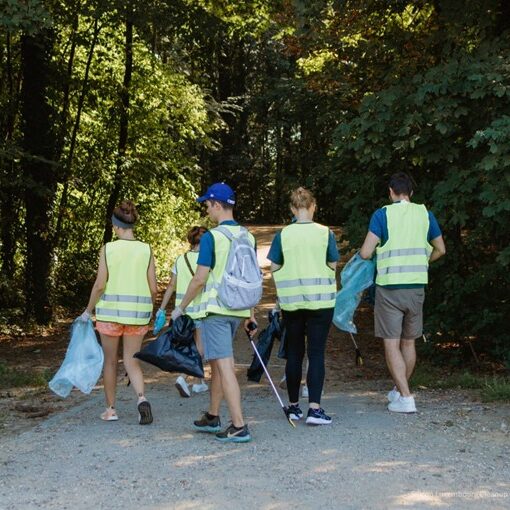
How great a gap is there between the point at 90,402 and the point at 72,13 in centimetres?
834

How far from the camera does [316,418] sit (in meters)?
6.53

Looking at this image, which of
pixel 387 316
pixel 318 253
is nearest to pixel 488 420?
pixel 387 316

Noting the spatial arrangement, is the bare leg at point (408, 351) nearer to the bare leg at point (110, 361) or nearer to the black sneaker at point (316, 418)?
the black sneaker at point (316, 418)

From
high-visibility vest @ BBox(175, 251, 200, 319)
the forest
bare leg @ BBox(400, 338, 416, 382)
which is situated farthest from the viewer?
the forest

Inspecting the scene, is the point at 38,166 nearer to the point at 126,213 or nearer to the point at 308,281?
the point at 126,213

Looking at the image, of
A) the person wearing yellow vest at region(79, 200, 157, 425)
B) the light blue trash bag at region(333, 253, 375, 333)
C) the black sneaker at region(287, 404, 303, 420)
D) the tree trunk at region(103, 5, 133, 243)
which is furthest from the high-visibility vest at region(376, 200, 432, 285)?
the tree trunk at region(103, 5, 133, 243)

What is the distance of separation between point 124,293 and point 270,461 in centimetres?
203

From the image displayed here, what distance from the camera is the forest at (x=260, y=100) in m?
8.84

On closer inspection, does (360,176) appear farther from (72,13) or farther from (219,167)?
(219,167)

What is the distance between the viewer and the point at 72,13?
13.9 meters

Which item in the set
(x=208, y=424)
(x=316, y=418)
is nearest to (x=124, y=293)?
(x=208, y=424)

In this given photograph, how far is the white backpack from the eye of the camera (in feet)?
19.6

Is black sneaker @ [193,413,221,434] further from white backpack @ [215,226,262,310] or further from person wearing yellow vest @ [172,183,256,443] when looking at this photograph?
white backpack @ [215,226,262,310]

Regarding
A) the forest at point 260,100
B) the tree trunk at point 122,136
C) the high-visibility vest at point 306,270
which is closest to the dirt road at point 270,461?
the high-visibility vest at point 306,270
